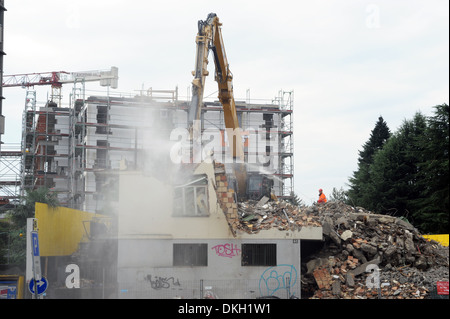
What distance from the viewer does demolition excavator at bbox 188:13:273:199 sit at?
977 inches

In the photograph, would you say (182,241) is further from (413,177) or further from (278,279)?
(413,177)

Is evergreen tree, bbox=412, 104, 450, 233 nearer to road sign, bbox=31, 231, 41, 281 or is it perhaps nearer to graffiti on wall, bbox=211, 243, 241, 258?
graffiti on wall, bbox=211, 243, 241, 258

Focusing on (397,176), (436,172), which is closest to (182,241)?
(436,172)

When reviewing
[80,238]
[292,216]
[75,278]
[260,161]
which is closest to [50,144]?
[260,161]

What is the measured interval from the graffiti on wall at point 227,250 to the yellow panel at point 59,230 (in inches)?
314

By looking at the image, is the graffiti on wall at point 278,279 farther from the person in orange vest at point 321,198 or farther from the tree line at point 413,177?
the tree line at point 413,177

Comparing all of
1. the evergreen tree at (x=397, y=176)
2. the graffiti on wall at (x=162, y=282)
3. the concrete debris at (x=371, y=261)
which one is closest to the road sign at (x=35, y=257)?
the graffiti on wall at (x=162, y=282)

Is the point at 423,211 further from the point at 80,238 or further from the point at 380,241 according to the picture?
the point at 80,238

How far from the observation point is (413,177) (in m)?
48.6

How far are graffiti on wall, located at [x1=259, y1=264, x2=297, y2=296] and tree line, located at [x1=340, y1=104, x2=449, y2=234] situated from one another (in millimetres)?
16899

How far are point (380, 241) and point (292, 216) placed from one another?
14.7 feet

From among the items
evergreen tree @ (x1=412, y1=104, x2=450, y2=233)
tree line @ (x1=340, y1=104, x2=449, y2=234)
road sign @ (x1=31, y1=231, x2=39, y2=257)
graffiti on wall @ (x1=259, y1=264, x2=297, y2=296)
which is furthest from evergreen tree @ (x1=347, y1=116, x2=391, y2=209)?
road sign @ (x1=31, y1=231, x2=39, y2=257)

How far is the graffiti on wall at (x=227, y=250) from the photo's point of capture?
2416 cm
